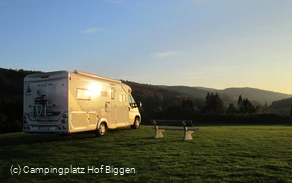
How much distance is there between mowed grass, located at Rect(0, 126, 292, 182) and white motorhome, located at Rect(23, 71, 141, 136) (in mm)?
798

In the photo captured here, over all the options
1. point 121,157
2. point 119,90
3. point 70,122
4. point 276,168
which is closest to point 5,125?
point 119,90

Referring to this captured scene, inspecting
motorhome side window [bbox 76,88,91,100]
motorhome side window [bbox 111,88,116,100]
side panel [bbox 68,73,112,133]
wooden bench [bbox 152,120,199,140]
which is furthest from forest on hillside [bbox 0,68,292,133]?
motorhome side window [bbox 76,88,91,100]

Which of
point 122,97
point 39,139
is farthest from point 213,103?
point 39,139

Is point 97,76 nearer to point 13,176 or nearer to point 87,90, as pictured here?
point 87,90

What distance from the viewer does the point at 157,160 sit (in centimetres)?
865

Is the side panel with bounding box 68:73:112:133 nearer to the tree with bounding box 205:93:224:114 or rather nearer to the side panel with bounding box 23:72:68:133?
the side panel with bounding box 23:72:68:133

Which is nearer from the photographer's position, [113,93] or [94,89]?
[94,89]

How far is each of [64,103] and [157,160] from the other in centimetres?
533

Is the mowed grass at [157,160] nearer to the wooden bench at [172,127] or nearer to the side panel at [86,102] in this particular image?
the side panel at [86,102]

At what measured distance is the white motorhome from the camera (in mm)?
12461

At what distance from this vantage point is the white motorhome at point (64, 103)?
12461mm

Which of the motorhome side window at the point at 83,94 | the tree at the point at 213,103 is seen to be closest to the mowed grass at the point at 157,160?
the motorhome side window at the point at 83,94

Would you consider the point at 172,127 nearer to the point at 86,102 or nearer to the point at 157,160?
the point at 86,102

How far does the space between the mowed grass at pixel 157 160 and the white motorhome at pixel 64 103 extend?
31.4 inches
